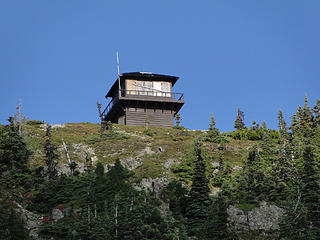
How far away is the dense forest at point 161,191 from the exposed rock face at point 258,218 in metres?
0.53

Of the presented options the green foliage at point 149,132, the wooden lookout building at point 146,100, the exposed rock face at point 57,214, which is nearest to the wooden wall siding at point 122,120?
the wooden lookout building at point 146,100

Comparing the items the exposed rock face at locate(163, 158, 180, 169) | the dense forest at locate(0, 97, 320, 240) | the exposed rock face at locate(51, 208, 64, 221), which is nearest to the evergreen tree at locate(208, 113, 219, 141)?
the dense forest at locate(0, 97, 320, 240)

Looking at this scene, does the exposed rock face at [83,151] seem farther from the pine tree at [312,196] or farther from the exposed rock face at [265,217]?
the pine tree at [312,196]

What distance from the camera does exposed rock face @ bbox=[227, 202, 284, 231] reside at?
3241cm

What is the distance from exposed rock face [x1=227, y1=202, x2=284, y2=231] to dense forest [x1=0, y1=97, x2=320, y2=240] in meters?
0.53

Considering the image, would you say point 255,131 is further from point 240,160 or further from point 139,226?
point 139,226

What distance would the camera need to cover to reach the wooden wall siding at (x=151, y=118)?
66.9m

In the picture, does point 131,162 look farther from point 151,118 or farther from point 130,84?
point 130,84

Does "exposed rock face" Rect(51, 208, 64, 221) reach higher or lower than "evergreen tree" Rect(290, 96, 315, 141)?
lower

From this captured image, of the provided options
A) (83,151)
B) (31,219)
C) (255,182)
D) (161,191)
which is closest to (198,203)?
(161,191)

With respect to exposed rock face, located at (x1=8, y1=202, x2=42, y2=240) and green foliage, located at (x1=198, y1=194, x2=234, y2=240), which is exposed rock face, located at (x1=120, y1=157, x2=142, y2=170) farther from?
green foliage, located at (x1=198, y1=194, x2=234, y2=240)

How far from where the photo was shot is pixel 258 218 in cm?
3347

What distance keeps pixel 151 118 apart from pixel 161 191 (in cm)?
3053

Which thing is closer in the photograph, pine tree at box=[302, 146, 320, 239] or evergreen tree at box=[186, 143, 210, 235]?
pine tree at box=[302, 146, 320, 239]
